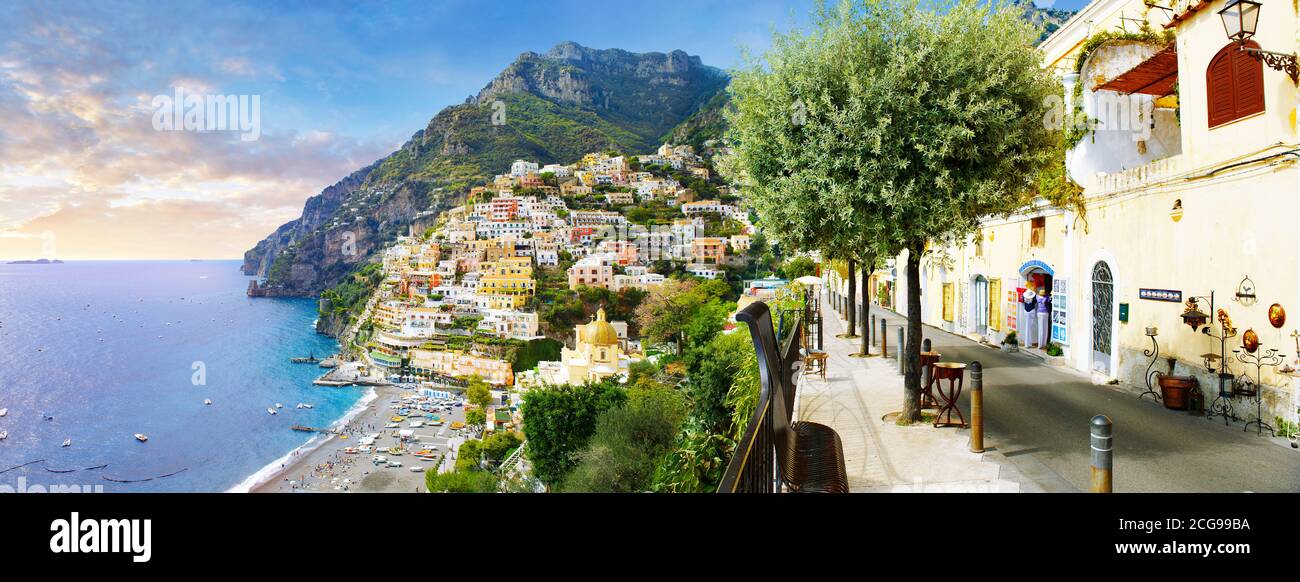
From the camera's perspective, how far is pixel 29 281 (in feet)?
204

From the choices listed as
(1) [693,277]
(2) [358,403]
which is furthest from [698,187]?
(2) [358,403]

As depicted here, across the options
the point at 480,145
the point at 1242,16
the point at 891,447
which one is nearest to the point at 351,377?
the point at 480,145

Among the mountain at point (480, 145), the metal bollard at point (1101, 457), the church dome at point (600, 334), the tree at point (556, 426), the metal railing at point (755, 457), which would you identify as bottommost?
the tree at point (556, 426)

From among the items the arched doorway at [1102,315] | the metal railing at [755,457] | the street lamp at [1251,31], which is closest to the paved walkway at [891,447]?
the metal railing at [755,457]

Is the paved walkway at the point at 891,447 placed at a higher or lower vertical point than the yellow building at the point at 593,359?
higher

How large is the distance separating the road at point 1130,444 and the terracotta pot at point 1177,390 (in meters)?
0.10

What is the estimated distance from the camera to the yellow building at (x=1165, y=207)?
184 inches

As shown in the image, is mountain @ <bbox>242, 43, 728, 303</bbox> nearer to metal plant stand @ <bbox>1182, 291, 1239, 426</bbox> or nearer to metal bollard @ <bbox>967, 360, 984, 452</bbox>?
metal plant stand @ <bbox>1182, 291, 1239, 426</bbox>

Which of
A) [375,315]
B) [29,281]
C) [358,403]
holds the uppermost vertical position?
[29,281]

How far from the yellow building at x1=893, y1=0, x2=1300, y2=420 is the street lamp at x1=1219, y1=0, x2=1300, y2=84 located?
5.5 inches

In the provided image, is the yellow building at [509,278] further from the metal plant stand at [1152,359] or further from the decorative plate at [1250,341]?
the decorative plate at [1250,341]
